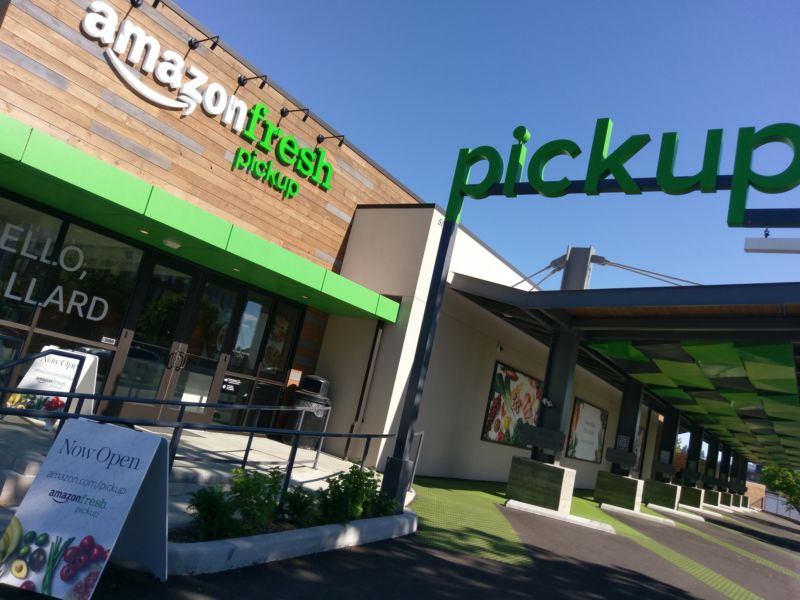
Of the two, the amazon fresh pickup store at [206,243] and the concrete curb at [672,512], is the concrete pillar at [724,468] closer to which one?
the concrete curb at [672,512]

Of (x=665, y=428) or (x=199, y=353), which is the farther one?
(x=665, y=428)

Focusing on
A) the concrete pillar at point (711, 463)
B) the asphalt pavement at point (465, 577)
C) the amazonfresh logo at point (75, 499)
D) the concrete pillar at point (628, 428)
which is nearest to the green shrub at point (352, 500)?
the asphalt pavement at point (465, 577)

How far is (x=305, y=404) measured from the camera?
35.1 ft

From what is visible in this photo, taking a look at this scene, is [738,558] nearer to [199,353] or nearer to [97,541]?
[199,353]

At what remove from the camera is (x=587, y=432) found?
21.3 m

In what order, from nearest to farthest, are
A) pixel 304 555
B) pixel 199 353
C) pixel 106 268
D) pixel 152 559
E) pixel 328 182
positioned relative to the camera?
pixel 152 559 < pixel 304 555 < pixel 106 268 < pixel 199 353 < pixel 328 182

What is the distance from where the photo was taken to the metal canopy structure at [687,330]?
856 cm

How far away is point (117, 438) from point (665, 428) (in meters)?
20.8

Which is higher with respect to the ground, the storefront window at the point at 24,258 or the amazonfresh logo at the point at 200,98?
the amazonfresh logo at the point at 200,98

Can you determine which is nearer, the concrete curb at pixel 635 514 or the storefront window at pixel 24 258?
the storefront window at pixel 24 258

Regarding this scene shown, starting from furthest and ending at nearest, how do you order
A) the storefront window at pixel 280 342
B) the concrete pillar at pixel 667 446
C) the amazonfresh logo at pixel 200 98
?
the concrete pillar at pixel 667 446
the storefront window at pixel 280 342
the amazonfresh logo at pixel 200 98

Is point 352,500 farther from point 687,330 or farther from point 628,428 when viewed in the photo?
point 628,428

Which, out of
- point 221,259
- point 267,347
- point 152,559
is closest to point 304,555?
point 152,559

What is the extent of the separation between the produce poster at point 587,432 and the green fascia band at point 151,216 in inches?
462
